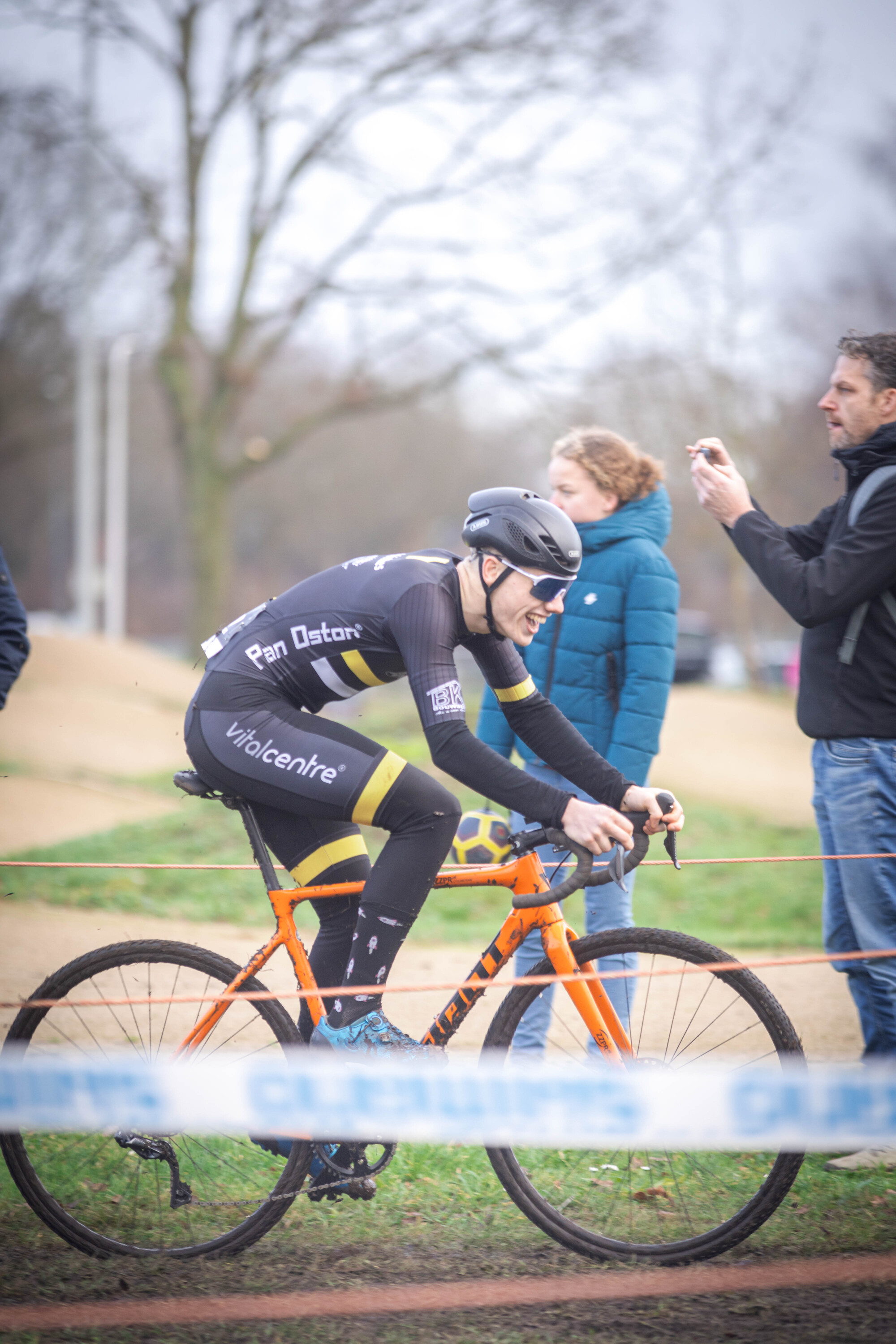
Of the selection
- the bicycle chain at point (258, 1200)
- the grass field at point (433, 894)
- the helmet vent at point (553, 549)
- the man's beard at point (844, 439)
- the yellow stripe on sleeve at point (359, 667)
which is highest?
the man's beard at point (844, 439)

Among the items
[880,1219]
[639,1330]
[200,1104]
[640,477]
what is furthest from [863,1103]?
[640,477]

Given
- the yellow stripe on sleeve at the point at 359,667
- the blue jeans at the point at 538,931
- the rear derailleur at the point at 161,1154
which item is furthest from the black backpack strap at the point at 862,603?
the rear derailleur at the point at 161,1154

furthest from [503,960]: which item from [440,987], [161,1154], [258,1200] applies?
[161,1154]

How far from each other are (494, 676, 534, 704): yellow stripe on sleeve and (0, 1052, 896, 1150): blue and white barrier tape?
978 mm

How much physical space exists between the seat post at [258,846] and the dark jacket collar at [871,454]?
203cm

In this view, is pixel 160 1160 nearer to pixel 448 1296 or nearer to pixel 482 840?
pixel 448 1296

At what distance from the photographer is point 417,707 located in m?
3.04

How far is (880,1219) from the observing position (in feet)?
11.0

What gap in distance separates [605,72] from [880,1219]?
1511 centimetres

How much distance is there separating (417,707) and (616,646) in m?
1.32

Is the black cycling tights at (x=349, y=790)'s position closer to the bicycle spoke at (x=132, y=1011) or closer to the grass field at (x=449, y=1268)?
the bicycle spoke at (x=132, y=1011)

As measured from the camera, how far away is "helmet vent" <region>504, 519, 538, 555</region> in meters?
2.99

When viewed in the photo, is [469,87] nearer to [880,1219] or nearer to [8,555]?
[880,1219]

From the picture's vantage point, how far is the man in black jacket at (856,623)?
338 cm
